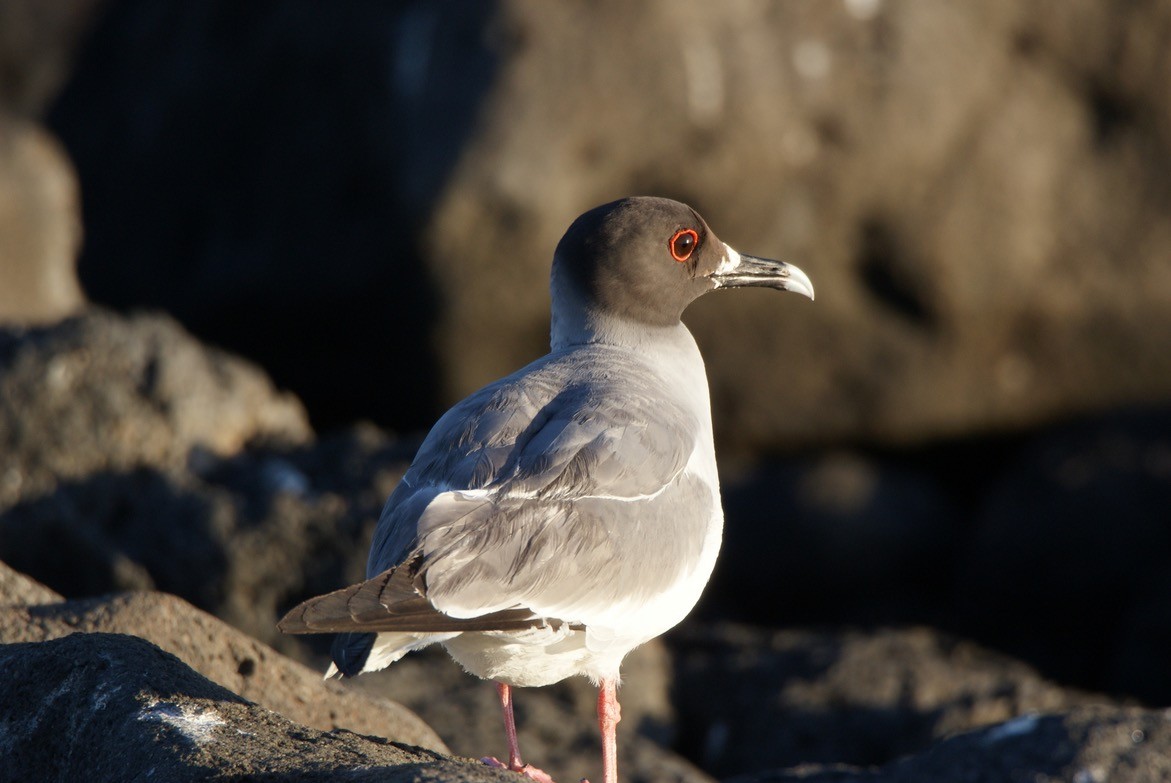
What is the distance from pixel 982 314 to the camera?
1083cm

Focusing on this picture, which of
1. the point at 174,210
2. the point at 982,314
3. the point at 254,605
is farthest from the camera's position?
the point at 174,210

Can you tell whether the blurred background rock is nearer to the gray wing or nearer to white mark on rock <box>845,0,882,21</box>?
white mark on rock <box>845,0,882,21</box>

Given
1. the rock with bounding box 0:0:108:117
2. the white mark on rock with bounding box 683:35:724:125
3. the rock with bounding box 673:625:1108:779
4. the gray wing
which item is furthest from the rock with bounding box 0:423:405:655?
the rock with bounding box 0:0:108:117

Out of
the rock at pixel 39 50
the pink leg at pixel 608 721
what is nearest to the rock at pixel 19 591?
the pink leg at pixel 608 721

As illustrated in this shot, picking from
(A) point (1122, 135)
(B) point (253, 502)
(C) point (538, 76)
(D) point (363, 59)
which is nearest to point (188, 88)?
(D) point (363, 59)

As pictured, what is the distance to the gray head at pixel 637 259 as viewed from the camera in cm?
565

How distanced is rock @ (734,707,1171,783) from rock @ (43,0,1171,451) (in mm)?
5476

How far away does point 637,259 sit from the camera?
18.6ft

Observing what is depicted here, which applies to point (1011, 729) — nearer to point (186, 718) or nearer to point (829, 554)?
point (186, 718)

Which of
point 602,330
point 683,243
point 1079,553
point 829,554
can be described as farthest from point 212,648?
point 1079,553

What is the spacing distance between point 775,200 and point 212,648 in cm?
653

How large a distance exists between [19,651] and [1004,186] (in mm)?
8321

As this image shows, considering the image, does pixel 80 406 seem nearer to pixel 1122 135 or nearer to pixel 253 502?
pixel 253 502

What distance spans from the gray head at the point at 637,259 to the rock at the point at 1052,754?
184cm
